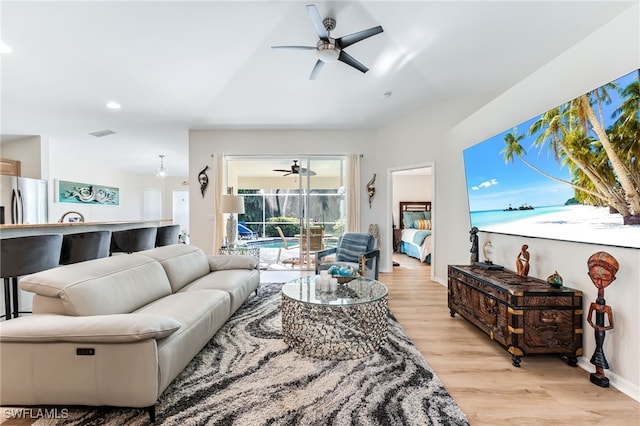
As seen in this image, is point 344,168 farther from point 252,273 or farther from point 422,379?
point 422,379

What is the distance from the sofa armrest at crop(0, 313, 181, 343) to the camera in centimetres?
154

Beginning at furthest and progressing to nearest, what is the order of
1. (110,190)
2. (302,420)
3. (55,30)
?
(110,190)
(55,30)
(302,420)

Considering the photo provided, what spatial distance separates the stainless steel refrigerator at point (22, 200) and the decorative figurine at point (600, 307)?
7916 millimetres

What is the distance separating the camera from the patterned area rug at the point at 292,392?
166 cm

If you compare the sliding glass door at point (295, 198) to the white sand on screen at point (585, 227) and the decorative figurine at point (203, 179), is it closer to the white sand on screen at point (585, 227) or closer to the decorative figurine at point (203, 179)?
the decorative figurine at point (203, 179)

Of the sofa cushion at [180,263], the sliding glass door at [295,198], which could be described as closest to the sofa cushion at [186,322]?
the sofa cushion at [180,263]

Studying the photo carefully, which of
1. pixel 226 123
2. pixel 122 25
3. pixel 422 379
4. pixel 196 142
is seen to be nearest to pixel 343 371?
pixel 422 379

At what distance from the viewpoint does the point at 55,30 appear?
2.81m

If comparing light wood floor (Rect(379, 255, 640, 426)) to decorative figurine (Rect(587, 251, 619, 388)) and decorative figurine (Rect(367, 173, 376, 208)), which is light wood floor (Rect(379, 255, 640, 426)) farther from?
decorative figurine (Rect(367, 173, 376, 208))

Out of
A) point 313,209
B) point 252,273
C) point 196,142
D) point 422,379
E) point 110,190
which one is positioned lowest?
point 422,379

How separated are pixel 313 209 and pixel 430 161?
2463mm

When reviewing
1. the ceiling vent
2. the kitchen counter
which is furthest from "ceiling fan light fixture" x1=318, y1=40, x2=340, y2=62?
the ceiling vent

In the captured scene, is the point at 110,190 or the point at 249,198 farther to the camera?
the point at 110,190

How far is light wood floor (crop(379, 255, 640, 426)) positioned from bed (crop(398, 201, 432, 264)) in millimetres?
3673
